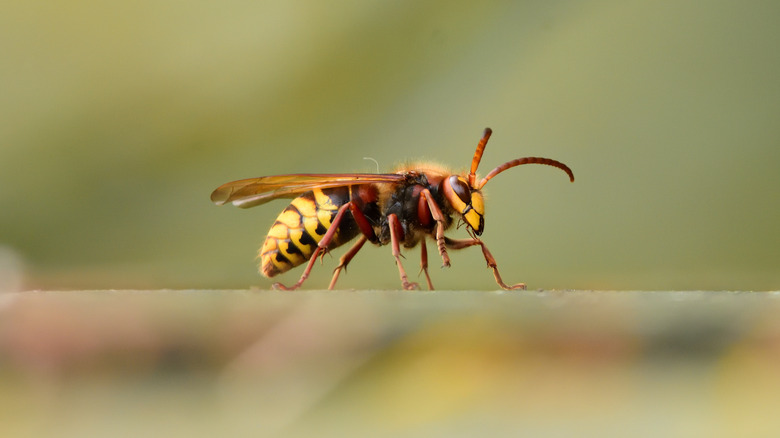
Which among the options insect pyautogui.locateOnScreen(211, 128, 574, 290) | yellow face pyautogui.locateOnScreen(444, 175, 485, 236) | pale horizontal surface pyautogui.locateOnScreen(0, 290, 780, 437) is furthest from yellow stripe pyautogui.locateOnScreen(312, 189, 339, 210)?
pale horizontal surface pyautogui.locateOnScreen(0, 290, 780, 437)

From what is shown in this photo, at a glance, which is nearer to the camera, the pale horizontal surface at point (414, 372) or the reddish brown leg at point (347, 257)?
the pale horizontal surface at point (414, 372)

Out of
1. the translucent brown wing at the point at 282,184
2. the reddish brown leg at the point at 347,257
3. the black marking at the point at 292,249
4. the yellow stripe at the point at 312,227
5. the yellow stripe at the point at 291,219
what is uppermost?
the translucent brown wing at the point at 282,184

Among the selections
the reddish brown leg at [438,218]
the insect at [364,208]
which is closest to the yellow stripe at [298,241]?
the insect at [364,208]

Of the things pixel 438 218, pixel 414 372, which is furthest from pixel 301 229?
pixel 414 372

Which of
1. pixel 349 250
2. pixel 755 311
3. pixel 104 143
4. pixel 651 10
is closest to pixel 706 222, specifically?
pixel 651 10

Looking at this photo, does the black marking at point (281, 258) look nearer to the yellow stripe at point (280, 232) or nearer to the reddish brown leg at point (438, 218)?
the yellow stripe at point (280, 232)

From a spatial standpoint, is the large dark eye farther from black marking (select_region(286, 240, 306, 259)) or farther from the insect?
black marking (select_region(286, 240, 306, 259))

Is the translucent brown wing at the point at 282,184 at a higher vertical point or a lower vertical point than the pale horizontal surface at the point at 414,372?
higher

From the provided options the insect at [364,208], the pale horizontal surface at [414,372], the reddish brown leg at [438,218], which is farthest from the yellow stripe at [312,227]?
the pale horizontal surface at [414,372]

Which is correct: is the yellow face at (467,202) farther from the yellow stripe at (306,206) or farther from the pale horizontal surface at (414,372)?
the pale horizontal surface at (414,372)
